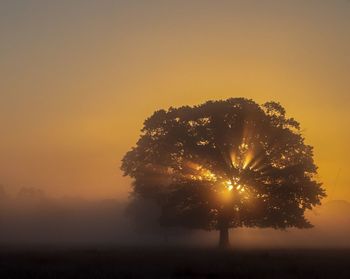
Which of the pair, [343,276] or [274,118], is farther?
[274,118]

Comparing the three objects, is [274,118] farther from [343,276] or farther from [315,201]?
[343,276]

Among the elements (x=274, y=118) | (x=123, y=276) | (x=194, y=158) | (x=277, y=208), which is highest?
(x=274, y=118)

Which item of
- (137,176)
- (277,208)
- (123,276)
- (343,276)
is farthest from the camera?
(137,176)

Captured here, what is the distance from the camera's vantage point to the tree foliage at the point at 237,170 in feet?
181

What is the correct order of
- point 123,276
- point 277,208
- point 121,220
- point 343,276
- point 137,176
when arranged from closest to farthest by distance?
point 123,276 → point 343,276 → point 277,208 → point 137,176 → point 121,220

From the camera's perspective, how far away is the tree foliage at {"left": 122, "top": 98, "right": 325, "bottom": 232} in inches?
2175

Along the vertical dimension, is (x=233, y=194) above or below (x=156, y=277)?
above

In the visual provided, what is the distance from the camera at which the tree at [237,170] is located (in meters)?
55.2

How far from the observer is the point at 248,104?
56562mm

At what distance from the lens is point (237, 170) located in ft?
181

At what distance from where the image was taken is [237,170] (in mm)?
55281

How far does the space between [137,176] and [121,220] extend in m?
96.0

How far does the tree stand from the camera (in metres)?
55.2

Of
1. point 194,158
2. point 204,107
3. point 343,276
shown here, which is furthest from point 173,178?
point 343,276
